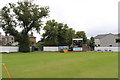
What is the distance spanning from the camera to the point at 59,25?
53938 millimetres

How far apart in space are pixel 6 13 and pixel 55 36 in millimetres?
18676

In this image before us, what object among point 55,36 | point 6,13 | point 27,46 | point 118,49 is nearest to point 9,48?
point 27,46

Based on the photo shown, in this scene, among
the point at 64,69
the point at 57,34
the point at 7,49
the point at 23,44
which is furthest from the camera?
the point at 57,34

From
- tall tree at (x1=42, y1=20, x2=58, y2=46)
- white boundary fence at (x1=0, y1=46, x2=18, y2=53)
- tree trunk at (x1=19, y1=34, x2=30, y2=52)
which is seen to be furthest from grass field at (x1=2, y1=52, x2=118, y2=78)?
tall tree at (x1=42, y1=20, x2=58, y2=46)

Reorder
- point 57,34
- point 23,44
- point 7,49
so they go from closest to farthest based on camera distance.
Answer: point 7,49
point 23,44
point 57,34

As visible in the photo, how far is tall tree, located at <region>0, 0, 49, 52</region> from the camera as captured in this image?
126ft

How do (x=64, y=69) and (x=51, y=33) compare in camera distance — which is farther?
(x=51, y=33)

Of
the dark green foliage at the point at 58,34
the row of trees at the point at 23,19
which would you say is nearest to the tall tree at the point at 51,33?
the dark green foliage at the point at 58,34

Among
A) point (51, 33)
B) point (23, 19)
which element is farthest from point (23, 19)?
point (51, 33)

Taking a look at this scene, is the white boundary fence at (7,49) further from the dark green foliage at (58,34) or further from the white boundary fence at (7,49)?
the dark green foliage at (58,34)

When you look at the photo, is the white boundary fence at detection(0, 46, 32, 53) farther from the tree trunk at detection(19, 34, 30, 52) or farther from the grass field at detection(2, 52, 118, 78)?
the grass field at detection(2, 52, 118, 78)

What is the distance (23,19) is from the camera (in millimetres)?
38781

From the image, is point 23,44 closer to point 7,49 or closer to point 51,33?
point 7,49

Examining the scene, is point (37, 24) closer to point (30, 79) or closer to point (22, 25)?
point (22, 25)
